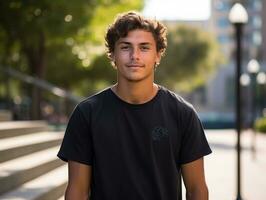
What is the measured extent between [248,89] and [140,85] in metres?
95.5

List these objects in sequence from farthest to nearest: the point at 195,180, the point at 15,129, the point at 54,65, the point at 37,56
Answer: the point at 54,65
the point at 37,56
the point at 15,129
the point at 195,180

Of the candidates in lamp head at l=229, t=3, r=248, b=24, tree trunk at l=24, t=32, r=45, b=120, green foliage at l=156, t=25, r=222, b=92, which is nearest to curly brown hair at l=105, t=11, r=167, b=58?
lamp head at l=229, t=3, r=248, b=24

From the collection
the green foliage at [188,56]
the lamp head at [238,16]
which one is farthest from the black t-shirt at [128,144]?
the green foliage at [188,56]

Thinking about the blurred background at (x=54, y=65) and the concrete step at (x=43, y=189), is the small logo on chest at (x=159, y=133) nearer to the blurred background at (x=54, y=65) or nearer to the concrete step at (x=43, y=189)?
the blurred background at (x=54, y=65)

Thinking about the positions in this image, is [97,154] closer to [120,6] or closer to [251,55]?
[120,6]

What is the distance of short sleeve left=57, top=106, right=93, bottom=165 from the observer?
309cm

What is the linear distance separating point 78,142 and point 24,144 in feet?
21.4

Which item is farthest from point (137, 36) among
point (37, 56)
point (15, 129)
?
point (37, 56)

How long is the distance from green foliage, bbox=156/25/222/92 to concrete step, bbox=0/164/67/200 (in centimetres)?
4458

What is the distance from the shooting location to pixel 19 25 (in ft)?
64.4

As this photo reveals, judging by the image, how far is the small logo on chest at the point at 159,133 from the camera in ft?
10.0

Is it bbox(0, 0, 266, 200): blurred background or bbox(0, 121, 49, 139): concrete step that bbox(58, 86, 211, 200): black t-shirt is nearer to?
bbox(0, 0, 266, 200): blurred background

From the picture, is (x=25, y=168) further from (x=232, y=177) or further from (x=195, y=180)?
(x=232, y=177)

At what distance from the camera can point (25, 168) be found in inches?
313
